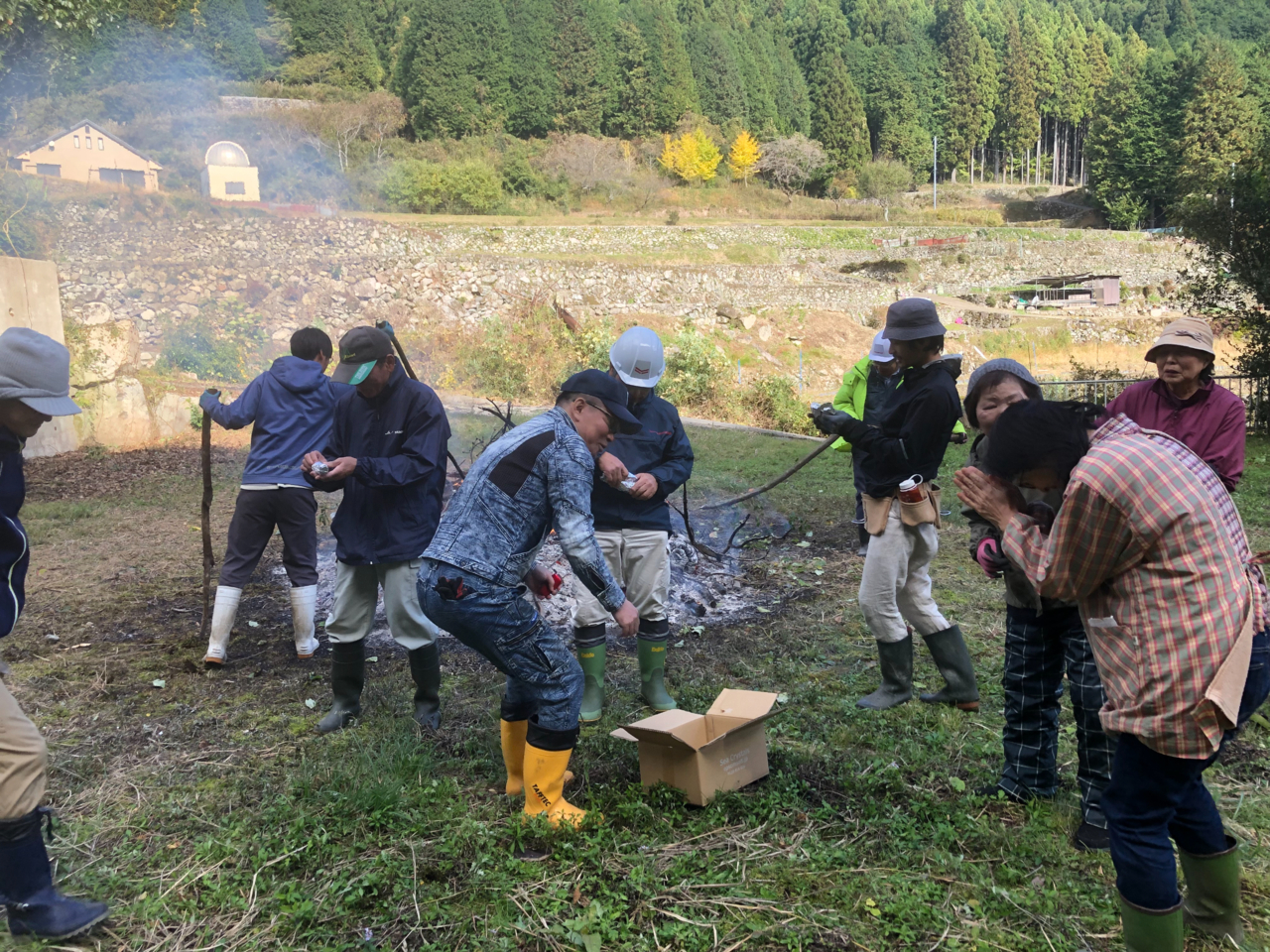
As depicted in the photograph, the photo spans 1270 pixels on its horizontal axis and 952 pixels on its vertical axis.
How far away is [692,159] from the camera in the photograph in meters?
53.8

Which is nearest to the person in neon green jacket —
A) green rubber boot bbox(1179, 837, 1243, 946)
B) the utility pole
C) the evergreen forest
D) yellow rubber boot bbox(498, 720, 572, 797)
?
yellow rubber boot bbox(498, 720, 572, 797)

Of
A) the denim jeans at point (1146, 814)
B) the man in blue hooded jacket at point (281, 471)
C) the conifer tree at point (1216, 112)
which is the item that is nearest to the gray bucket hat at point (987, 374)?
the denim jeans at point (1146, 814)

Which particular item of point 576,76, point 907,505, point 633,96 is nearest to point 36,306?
point 907,505

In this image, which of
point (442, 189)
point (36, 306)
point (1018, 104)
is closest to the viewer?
point (36, 306)

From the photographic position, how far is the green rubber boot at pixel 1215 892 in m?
2.39

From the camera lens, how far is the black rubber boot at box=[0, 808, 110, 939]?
251cm

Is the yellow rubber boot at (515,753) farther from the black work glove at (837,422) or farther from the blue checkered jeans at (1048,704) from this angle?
the black work glove at (837,422)

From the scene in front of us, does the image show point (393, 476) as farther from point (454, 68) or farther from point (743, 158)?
point (454, 68)

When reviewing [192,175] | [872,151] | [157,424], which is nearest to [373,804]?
[157,424]

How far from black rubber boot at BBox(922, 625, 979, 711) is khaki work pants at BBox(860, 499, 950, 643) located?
6 centimetres

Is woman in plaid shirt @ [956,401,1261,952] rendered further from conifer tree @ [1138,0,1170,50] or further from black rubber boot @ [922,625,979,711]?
conifer tree @ [1138,0,1170,50]

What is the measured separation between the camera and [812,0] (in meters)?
87.1

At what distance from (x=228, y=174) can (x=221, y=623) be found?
103 ft

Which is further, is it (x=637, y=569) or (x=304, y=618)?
(x=304, y=618)
